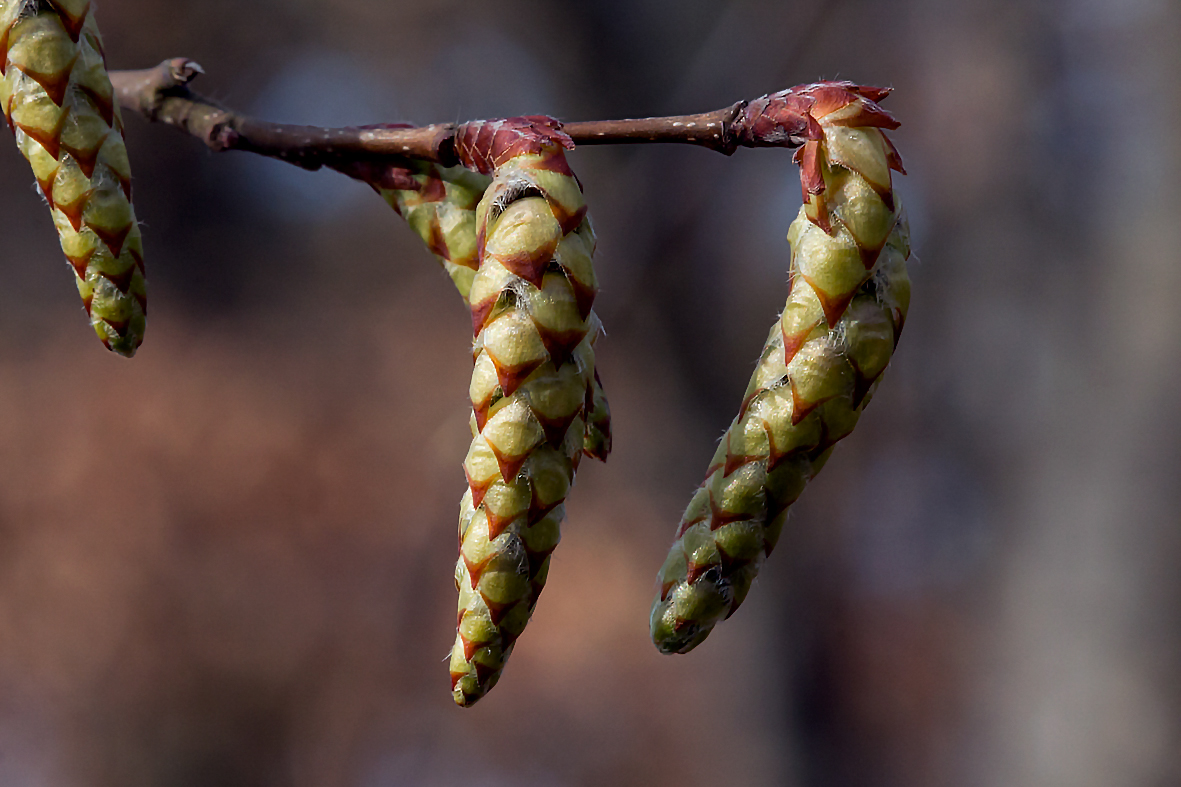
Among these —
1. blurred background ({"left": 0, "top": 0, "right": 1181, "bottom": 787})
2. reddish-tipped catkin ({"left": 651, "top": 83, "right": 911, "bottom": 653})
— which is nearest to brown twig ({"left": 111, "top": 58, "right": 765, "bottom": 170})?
reddish-tipped catkin ({"left": 651, "top": 83, "right": 911, "bottom": 653})

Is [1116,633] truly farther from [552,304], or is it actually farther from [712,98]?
[552,304]

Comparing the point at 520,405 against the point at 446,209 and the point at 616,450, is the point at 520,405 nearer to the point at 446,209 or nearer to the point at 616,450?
the point at 446,209

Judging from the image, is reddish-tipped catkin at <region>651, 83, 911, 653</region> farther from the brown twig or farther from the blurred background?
the blurred background

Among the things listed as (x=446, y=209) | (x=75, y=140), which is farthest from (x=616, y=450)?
(x=75, y=140)

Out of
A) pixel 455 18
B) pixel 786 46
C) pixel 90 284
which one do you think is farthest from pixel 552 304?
pixel 455 18

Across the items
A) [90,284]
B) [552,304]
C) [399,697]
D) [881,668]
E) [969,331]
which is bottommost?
[399,697]

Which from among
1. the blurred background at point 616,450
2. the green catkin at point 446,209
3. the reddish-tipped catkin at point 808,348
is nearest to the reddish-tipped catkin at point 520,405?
the reddish-tipped catkin at point 808,348
